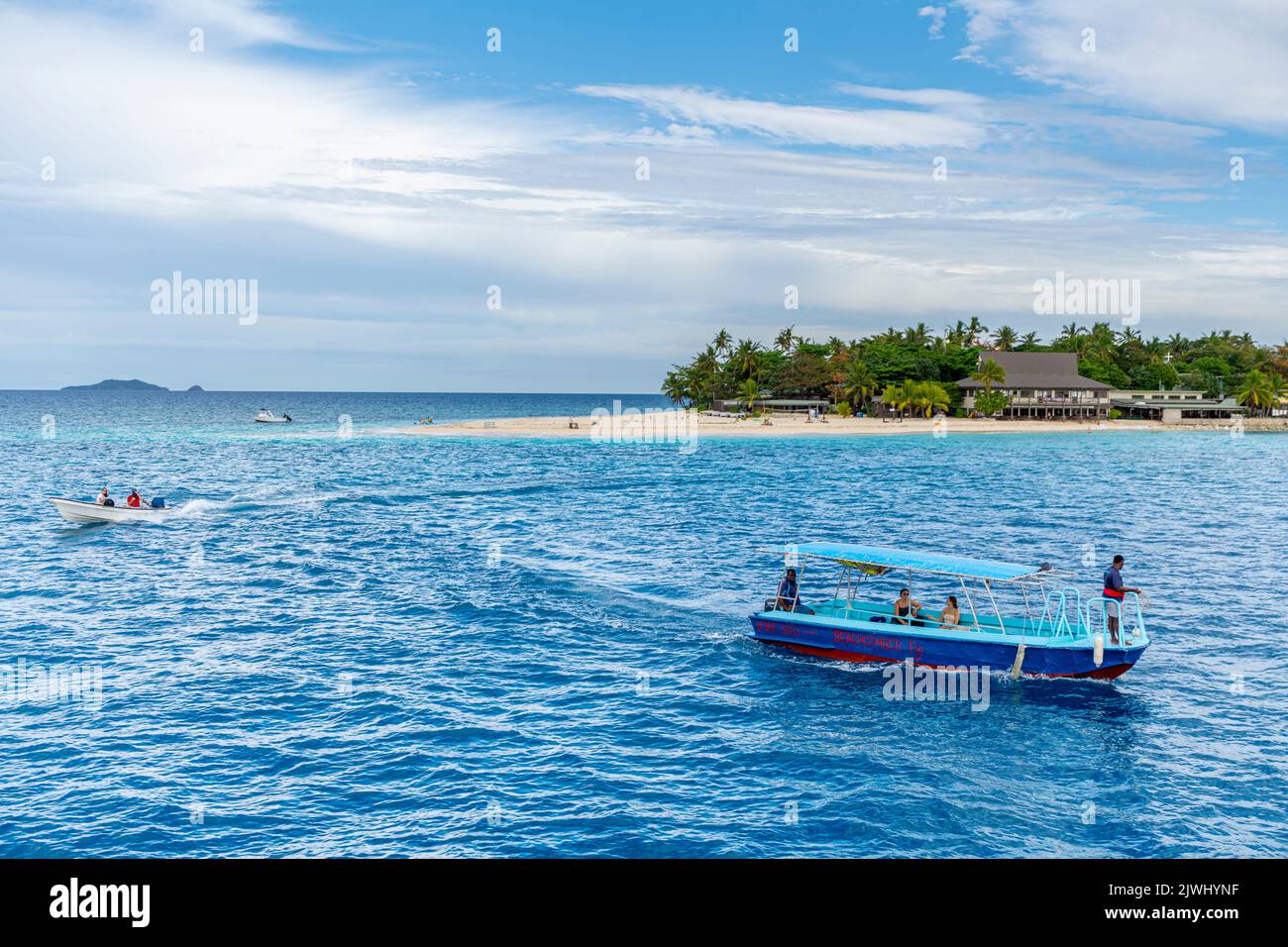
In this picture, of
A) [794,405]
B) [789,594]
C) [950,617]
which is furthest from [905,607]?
[794,405]

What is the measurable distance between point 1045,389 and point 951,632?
154m

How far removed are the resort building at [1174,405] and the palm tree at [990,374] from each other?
78.2ft

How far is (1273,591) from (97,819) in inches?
1712

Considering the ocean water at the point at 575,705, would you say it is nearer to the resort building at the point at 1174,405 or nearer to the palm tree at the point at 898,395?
the palm tree at the point at 898,395

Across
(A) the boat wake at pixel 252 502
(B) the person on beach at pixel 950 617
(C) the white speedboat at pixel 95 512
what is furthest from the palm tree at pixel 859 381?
(B) the person on beach at pixel 950 617

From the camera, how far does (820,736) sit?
23.9 metres

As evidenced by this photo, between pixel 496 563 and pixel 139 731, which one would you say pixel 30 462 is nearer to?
pixel 496 563

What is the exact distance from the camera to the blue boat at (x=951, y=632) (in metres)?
27.4

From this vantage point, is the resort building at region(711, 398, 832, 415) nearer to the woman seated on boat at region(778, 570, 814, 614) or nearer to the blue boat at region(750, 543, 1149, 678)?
the blue boat at region(750, 543, 1149, 678)

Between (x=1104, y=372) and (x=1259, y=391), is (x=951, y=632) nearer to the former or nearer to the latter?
(x=1104, y=372)

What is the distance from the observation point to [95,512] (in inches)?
2251

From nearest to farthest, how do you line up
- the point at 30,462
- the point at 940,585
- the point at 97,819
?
the point at 97,819, the point at 940,585, the point at 30,462
